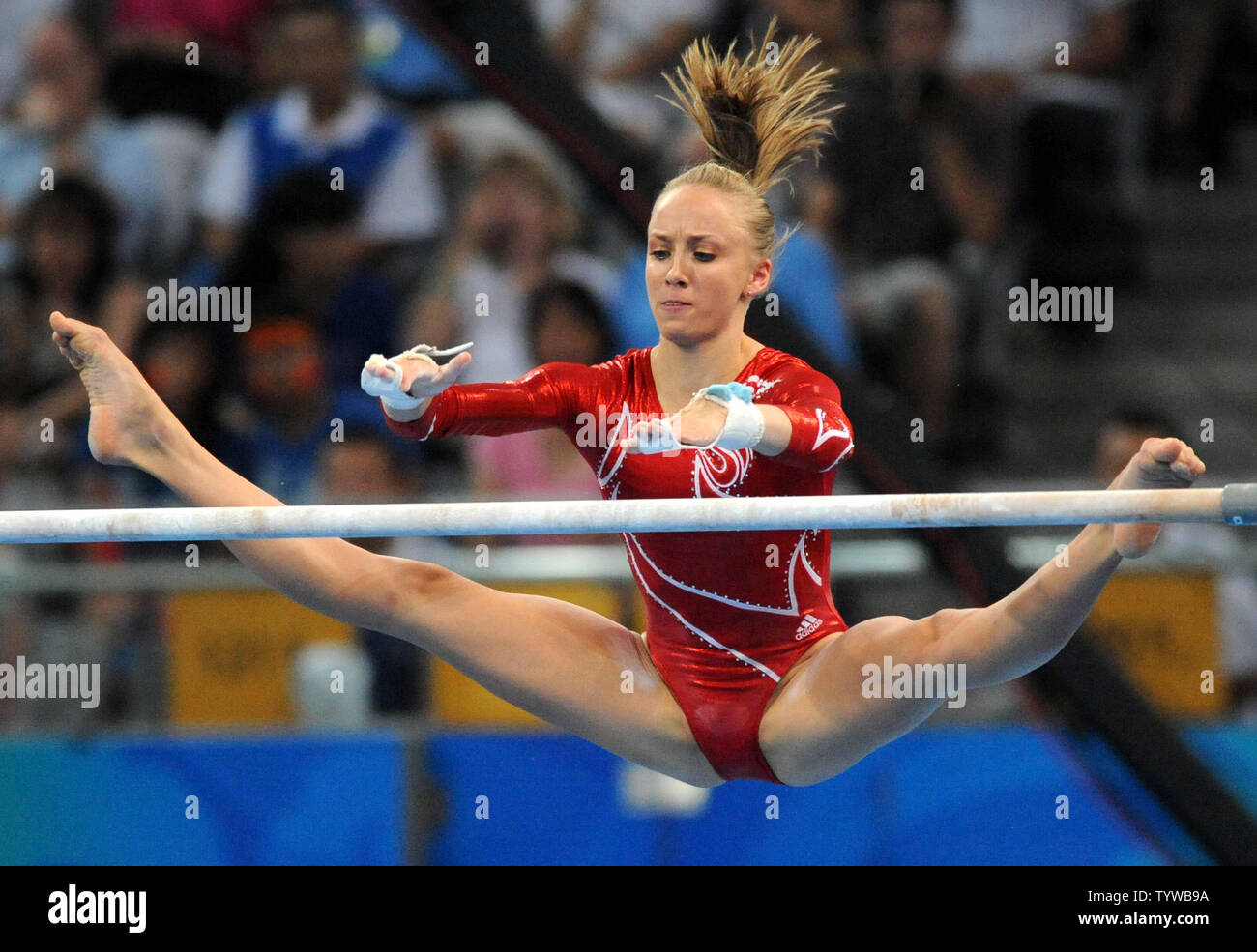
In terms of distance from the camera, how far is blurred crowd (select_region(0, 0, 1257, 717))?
4.83 metres

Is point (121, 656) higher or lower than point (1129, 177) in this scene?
lower

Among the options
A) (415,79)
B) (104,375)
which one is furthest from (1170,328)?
(104,375)

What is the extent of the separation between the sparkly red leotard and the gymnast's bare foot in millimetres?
556

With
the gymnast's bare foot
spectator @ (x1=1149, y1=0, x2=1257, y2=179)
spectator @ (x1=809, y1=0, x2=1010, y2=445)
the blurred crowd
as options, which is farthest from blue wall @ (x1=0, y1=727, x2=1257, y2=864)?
spectator @ (x1=1149, y1=0, x2=1257, y2=179)

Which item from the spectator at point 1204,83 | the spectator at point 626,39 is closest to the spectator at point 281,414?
the spectator at point 626,39

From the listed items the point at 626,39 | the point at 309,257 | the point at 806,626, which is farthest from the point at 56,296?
the point at 806,626

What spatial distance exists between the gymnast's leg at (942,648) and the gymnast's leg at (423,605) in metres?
0.21

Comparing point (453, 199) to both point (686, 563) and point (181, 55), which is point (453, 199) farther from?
point (686, 563)

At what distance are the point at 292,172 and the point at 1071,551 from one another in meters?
3.42

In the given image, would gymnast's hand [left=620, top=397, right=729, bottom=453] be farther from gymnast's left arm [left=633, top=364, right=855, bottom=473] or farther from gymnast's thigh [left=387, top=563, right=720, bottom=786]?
gymnast's thigh [left=387, top=563, right=720, bottom=786]

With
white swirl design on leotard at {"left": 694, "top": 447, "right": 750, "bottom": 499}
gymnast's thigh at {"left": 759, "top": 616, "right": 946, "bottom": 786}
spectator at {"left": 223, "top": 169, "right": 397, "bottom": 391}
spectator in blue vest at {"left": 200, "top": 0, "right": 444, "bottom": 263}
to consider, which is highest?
spectator in blue vest at {"left": 200, "top": 0, "right": 444, "bottom": 263}
